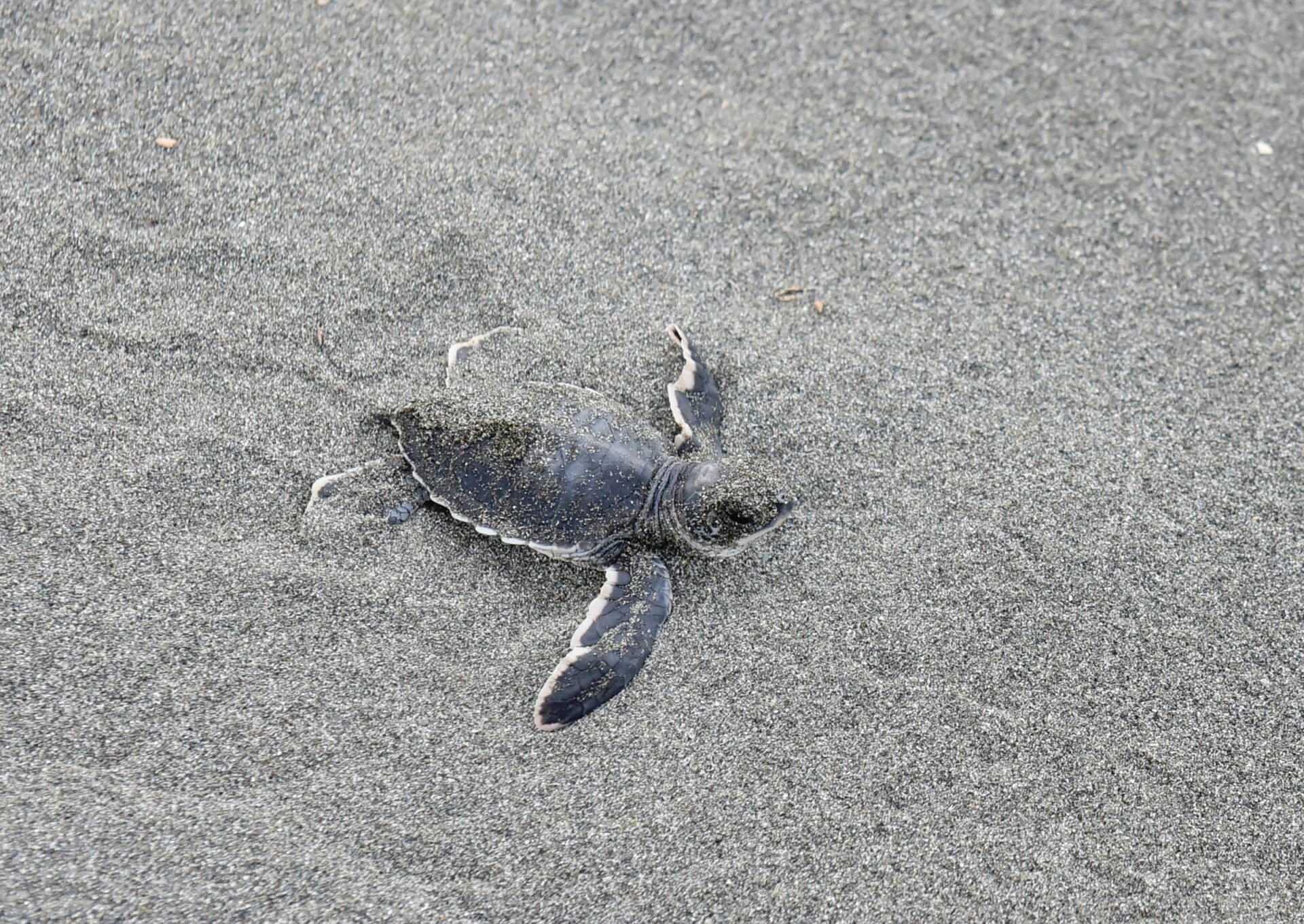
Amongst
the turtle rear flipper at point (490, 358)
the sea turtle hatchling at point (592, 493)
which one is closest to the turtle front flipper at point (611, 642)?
the sea turtle hatchling at point (592, 493)

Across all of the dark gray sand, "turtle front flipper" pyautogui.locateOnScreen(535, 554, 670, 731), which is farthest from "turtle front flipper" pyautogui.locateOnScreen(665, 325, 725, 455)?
"turtle front flipper" pyautogui.locateOnScreen(535, 554, 670, 731)

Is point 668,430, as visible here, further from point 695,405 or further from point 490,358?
point 490,358

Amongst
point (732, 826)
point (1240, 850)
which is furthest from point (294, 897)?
point (1240, 850)

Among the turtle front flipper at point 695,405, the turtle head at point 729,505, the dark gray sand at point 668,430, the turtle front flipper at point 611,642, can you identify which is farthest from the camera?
the turtle front flipper at point 695,405

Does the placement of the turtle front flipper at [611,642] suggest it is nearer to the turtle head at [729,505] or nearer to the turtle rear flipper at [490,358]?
the turtle head at [729,505]

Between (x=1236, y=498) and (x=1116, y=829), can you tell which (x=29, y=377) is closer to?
(x=1116, y=829)

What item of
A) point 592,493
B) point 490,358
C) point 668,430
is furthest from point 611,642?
point 490,358
